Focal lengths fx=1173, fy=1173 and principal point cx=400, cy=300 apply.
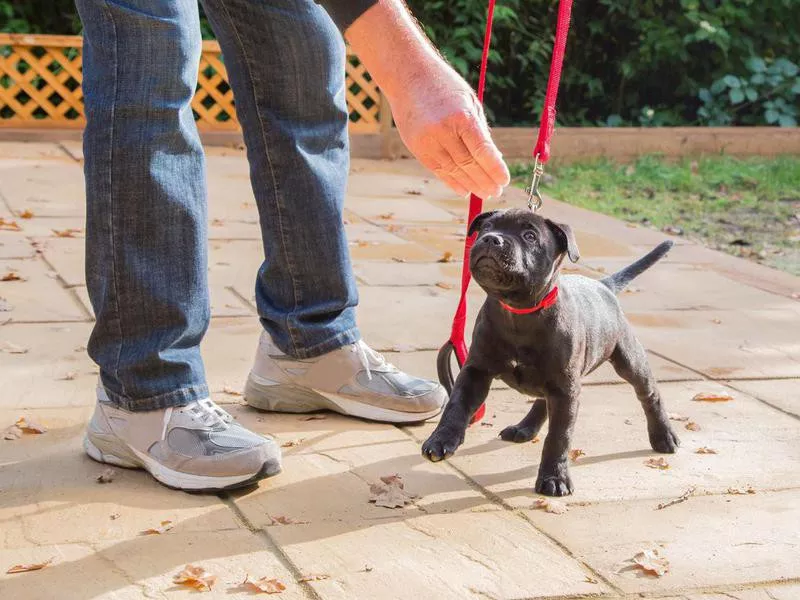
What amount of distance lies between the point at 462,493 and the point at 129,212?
0.90m

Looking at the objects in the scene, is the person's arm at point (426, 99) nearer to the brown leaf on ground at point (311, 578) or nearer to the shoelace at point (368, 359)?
the brown leaf on ground at point (311, 578)

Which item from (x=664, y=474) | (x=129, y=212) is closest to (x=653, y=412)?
(x=664, y=474)

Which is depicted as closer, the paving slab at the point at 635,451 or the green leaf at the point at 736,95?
the paving slab at the point at 635,451

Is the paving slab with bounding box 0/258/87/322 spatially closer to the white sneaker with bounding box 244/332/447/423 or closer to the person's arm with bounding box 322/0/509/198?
the white sneaker with bounding box 244/332/447/423

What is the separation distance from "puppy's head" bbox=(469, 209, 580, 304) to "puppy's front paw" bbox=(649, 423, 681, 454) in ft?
1.94

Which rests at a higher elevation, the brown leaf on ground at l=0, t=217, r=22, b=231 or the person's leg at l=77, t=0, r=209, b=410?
the person's leg at l=77, t=0, r=209, b=410

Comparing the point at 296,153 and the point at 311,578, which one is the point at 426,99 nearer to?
the point at 311,578

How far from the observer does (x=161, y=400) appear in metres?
2.49

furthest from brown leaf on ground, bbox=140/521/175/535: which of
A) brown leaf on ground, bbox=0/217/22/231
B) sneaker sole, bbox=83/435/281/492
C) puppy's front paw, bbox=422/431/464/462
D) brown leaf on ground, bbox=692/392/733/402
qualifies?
brown leaf on ground, bbox=0/217/22/231

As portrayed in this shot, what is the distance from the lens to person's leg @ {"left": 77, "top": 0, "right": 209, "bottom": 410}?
7.64 feet

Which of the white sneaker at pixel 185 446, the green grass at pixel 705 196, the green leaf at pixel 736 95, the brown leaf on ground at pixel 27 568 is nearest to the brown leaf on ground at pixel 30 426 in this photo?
the white sneaker at pixel 185 446

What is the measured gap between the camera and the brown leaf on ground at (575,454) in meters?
2.69

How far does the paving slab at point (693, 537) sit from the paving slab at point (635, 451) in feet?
0.24

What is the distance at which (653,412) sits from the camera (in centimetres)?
273
